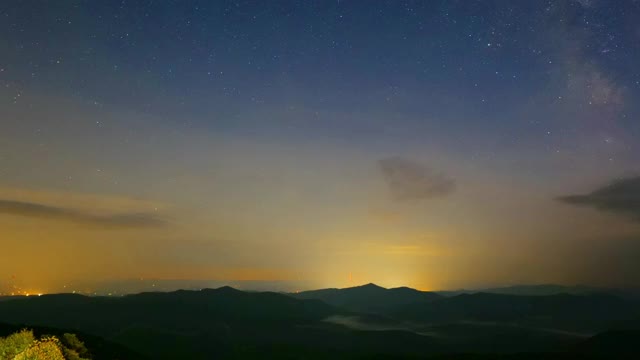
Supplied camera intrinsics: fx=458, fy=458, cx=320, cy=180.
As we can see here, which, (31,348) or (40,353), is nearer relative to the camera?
(31,348)

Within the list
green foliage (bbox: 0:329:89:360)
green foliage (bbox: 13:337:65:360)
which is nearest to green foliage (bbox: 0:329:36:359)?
green foliage (bbox: 0:329:89:360)

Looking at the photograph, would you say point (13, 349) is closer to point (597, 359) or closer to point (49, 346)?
point (49, 346)

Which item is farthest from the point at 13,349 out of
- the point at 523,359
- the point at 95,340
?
the point at 523,359

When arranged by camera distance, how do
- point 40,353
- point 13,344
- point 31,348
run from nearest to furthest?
point 31,348 < point 40,353 < point 13,344

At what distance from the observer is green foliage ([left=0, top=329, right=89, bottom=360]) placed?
2080 cm

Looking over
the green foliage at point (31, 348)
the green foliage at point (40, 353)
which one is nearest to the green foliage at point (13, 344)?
the green foliage at point (31, 348)

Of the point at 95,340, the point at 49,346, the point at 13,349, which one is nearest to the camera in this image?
the point at 49,346

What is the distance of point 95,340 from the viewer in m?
100

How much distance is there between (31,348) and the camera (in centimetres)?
2106

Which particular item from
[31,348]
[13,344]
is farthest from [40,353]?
[13,344]

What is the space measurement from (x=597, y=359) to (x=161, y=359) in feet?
613

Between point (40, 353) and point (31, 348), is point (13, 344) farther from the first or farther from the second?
point (31, 348)

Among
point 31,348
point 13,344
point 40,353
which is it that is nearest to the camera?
point 31,348

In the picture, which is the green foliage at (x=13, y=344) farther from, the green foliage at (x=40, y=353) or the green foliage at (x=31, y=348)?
the green foliage at (x=40, y=353)
